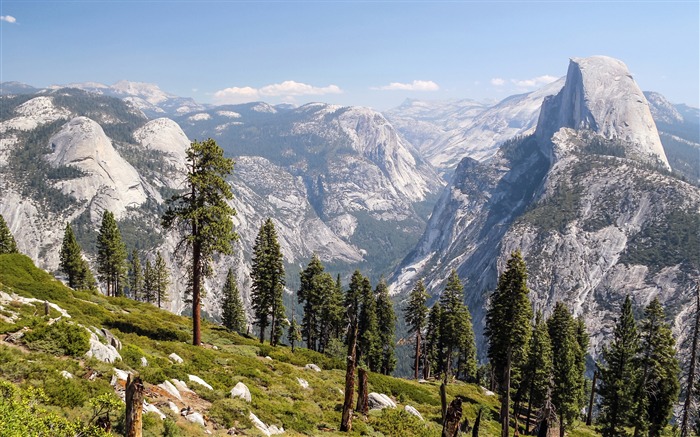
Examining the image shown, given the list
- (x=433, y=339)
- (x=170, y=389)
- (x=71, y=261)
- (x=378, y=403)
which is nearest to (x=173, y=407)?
(x=170, y=389)

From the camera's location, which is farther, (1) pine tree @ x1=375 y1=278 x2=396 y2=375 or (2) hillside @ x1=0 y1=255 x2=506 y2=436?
(1) pine tree @ x1=375 y1=278 x2=396 y2=375

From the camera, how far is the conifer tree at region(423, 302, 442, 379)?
70.8m

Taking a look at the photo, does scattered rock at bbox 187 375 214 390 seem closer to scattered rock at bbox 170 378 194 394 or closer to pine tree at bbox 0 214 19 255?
scattered rock at bbox 170 378 194 394

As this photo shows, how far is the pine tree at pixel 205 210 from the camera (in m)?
31.1

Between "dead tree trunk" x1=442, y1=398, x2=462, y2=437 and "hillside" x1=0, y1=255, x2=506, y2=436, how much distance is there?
8.75m

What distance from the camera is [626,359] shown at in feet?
154

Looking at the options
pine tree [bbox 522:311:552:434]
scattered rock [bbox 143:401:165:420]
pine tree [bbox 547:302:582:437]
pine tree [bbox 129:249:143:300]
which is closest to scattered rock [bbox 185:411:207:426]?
scattered rock [bbox 143:401:165:420]

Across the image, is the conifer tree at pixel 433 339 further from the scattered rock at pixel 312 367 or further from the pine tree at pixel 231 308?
the pine tree at pixel 231 308

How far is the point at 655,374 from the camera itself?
40719 mm

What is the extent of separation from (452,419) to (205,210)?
2386cm

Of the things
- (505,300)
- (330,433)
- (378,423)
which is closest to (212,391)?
(330,433)

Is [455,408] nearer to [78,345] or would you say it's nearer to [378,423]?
[378,423]

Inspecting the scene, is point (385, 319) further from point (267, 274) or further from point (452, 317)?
point (267, 274)

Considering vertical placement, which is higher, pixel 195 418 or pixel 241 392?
pixel 195 418
